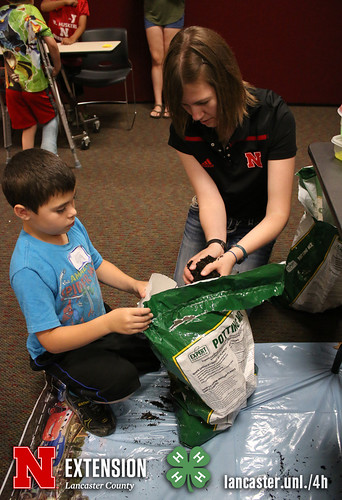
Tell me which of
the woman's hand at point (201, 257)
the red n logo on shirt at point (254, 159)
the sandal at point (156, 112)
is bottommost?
the sandal at point (156, 112)

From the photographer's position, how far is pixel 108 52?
341cm

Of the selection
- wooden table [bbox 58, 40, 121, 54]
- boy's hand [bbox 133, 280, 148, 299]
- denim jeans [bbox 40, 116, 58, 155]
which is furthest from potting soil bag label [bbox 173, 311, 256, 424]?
wooden table [bbox 58, 40, 121, 54]

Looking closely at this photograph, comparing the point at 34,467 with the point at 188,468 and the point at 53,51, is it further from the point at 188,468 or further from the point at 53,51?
the point at 53,51

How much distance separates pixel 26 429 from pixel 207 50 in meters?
1.15

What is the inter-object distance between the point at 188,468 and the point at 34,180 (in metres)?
0.81

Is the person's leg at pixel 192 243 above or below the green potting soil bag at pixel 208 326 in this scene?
below

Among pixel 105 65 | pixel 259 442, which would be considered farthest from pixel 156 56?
pixel 259 442

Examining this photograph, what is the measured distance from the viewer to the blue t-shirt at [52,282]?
1.00 meters

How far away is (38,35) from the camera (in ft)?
8.07

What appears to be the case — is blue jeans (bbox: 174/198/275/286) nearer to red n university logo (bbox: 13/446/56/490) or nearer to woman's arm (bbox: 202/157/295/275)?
woman's arm (bbox: 202/157/295/275)

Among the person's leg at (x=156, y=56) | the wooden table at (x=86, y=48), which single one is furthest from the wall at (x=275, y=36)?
the wooden table at (x=86, y=48)

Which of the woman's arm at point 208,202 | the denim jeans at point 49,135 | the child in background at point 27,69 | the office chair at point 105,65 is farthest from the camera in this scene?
the office chair at point 105,65

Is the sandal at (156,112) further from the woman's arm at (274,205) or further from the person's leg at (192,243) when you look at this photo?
the woman's arm at (274,205)

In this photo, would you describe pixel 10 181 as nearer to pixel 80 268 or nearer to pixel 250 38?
pixel 80 268
